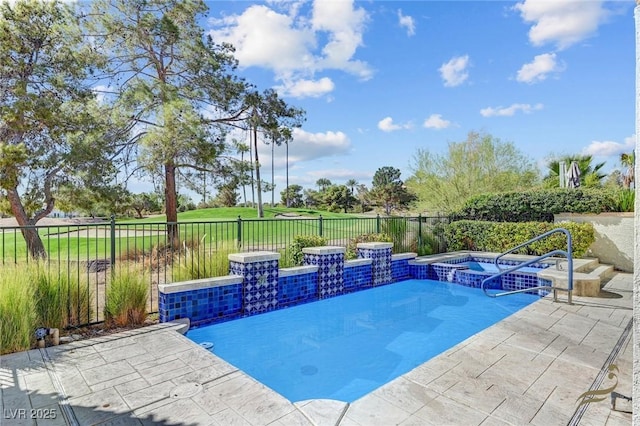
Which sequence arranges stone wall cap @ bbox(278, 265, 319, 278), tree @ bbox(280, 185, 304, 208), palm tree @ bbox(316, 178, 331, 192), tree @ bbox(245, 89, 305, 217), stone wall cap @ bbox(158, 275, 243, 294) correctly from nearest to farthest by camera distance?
stone wall cap @ bbox(158, 275, 243, 294)
stone wall cap @ bbox(278, 265, 319, 278)
tree @ bbox(245, 89, 305, 217)
tree @ bbox(280, 185, 304, 208)
palm tree @ bbox(316, 178, 331, 192)

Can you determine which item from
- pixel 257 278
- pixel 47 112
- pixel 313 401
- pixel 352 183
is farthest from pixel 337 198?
pixel 313 401

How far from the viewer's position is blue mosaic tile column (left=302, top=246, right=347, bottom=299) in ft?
21.7

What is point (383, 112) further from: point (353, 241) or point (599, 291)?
point (599, 291)

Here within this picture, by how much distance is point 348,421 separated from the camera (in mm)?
2258

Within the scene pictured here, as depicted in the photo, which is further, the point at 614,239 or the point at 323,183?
the point at 323,183

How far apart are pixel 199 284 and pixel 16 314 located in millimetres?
1986

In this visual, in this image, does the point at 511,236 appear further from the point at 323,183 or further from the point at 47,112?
the point at 323,183

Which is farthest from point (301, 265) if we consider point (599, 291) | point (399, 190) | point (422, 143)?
point (399, 190)

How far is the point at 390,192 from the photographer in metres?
44.8

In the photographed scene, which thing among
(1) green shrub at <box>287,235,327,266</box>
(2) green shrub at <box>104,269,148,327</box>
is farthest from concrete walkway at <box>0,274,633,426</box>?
(1) green shrub at <box>287,235,327,266</box>

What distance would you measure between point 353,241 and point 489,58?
6585mm

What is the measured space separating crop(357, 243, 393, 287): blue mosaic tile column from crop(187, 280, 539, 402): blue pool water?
73 centimetres

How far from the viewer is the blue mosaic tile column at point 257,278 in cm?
536

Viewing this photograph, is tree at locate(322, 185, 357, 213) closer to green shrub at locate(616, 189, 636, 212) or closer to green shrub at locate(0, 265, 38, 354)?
green shrub at locate(616, 189, 636, 212)
